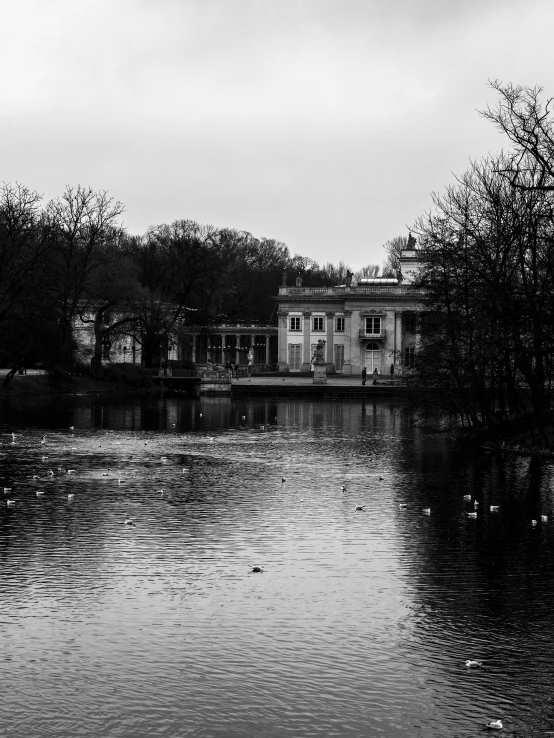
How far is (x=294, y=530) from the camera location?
2252 cm

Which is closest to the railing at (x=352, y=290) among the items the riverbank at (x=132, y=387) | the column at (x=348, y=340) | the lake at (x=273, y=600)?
the column at (x=348, y=340)

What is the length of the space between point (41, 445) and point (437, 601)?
84.3ft

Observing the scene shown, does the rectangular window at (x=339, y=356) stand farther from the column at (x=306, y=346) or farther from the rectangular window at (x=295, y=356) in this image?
the rectangular window at (x=295, y=356)

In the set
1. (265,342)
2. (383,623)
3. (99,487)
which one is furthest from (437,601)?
(265,342)

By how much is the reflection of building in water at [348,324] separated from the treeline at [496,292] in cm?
7098

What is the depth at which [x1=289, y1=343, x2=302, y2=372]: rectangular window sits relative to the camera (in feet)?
402

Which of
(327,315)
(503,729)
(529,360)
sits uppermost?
(327,315)

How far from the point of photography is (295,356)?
403 feet

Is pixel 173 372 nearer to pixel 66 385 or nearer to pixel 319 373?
pixel 319 373

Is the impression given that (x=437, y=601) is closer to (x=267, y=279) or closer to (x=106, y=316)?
(x=106, y=316)

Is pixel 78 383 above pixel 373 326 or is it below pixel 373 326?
below

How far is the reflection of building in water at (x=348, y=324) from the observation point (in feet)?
389

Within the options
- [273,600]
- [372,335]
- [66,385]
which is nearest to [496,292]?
[273,600]

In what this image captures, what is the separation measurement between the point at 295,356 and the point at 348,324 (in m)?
Result: 7.12
